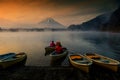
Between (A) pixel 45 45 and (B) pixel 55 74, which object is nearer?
(B) pixel 55 74

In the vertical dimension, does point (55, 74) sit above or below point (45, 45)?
above

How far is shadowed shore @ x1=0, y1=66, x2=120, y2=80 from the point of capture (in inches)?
637

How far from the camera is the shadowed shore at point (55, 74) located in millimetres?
16188

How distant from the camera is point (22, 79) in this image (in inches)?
628

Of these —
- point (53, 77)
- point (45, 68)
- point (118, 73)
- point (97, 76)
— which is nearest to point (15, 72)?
point (45, 68)

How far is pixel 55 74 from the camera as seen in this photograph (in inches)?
677

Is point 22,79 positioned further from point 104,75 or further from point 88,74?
point 104,75

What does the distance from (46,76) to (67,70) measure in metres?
2.97

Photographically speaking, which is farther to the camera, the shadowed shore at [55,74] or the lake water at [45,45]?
the lake water at [45,45]

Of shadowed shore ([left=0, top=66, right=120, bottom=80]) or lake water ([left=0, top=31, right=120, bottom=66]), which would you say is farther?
lake water ([left=0, top=31, right=120, bottom=66])

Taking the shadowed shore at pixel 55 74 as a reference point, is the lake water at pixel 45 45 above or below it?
below

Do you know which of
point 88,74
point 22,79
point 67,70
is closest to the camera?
point 22,79

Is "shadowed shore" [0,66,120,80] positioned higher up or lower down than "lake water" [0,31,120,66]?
higher up

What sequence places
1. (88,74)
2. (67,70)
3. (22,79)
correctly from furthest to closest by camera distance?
(67,70) < (88,74) < (22,79)
